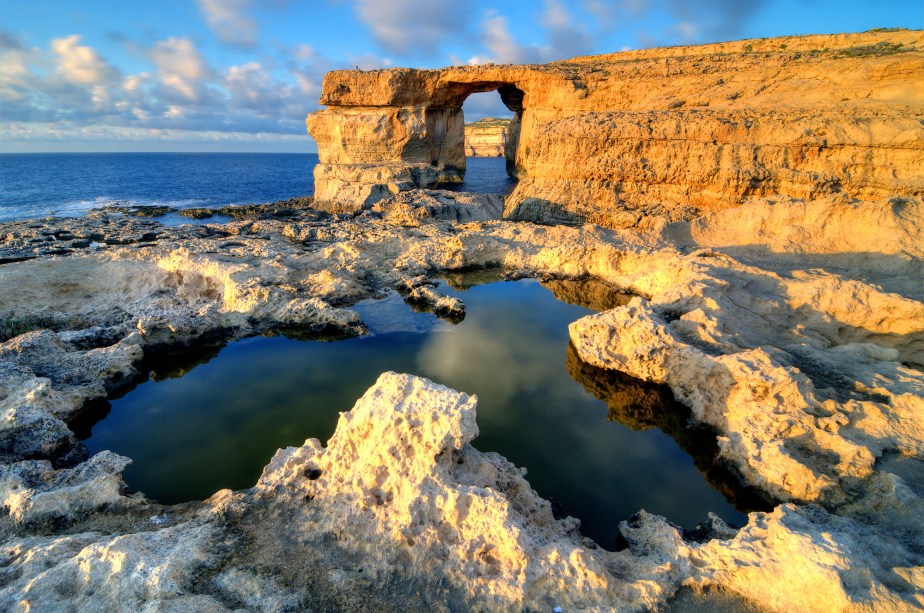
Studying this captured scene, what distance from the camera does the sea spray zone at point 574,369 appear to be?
3930 millimetres

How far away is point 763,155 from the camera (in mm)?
17453

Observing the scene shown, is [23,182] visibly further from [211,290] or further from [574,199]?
[574,199]

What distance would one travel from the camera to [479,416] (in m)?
7.75

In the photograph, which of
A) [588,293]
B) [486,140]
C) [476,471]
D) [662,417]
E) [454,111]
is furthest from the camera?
[486,140]

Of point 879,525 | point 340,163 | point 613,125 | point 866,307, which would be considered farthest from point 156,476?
point 340,163

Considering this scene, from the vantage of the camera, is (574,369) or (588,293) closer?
(574,369)

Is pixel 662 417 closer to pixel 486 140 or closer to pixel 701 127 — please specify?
pixel 701 127

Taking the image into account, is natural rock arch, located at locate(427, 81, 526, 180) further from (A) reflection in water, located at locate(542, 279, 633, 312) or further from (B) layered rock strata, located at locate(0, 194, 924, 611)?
(B) layered rock strata, located at locate(0, 194, 924, 611)

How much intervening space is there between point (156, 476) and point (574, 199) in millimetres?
19450

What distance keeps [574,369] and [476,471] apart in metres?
4.73

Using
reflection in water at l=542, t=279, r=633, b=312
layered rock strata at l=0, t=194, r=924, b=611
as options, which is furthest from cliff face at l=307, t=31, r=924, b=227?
reflection in water at l=542, t=279, r=633, b=312

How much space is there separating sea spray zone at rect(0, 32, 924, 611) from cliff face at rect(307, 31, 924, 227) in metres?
0.16

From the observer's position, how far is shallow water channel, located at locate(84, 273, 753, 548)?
6.29 m

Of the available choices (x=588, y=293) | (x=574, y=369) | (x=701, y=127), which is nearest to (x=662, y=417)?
(x=574, y=369)
